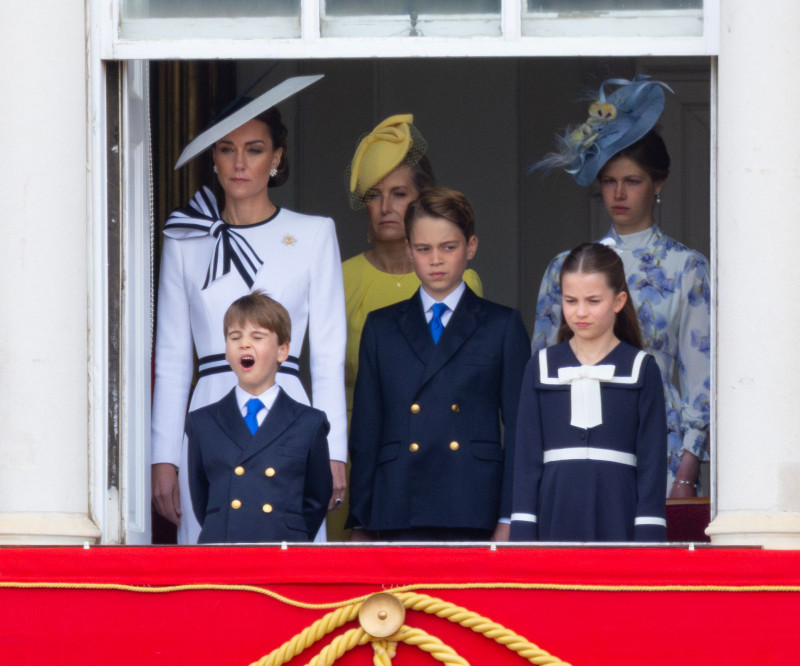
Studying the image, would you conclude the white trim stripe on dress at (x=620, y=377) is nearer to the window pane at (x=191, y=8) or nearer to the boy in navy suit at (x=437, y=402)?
the boy in navy suit at (x=437, y=402)

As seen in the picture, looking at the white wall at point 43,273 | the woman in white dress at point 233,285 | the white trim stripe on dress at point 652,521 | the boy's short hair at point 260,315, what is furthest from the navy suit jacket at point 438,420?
the white wall at point 43,273

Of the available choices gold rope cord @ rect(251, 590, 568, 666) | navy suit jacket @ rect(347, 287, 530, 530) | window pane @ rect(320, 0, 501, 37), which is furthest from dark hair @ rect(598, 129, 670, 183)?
gold rope cord @ rect(251, 590, 568, 666)

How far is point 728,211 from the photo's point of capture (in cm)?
563

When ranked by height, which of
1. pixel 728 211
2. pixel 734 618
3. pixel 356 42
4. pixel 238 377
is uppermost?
pixel 356 42

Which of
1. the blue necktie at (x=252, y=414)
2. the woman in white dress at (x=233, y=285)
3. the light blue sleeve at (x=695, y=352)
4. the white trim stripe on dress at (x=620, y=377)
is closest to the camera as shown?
the white trim stripe on dress at (x=620, y=377)

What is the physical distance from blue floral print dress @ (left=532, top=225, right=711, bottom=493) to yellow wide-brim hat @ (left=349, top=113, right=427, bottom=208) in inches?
25.1

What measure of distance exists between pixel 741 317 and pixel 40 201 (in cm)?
190

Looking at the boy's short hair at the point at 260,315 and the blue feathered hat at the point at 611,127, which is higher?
the blue feathered hat at the point at 611,127

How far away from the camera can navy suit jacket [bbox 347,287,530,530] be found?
631 centimetres

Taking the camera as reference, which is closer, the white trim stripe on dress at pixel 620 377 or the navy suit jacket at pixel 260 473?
the white trim stripe on dress at pixel 620 377

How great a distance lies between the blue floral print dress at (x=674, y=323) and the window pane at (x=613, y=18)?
107 centimetres

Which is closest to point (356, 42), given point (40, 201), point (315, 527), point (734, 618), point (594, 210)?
point (40, 201)

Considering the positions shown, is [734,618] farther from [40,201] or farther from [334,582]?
[40,201]

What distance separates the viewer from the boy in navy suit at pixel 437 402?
631 cm
